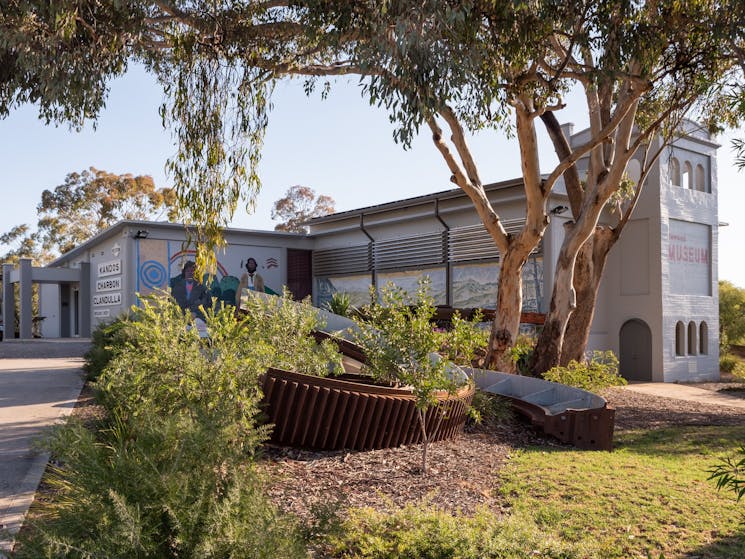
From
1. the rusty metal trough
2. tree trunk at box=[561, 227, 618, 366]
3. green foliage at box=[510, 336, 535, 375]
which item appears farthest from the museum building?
the rusty metal trough

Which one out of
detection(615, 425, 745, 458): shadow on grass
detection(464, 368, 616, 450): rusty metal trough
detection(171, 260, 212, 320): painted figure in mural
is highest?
detection(171, 260, 212, 320): painted figure in mural

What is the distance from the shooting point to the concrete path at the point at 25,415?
4883 millimetres

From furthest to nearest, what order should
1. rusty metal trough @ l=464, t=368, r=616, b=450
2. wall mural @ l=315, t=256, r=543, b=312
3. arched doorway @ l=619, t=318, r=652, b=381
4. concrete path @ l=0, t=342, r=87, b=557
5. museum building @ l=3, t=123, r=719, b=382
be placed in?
1. arched doorway @ l=619, t=318, r=652, b=381
2. museum building @ l=3, t=123, r=719, b=382
3. wall mural @ l=315, t=256, r=543, b=312
4. rusty metal trough @ l=464, t=368, r=616, b=450
5. concrete path @ l=0, t=342, r=87, b=557

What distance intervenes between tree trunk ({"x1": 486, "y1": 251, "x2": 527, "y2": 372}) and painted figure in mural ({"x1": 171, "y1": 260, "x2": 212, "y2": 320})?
12.4 meters

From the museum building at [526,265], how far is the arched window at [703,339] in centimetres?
6

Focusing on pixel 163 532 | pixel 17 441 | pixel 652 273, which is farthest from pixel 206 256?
pixel 652 273

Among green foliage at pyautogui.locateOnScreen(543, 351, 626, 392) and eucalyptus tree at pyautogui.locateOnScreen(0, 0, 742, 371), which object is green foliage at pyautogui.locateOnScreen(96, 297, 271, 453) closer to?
eucalyptus tree at pyautogui.locateOnScreen(0, 0, 742, 371)

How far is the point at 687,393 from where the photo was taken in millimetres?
A: 15969

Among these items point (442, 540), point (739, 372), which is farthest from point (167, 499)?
point (739, 372)

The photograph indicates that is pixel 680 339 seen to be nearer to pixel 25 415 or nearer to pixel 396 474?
pixel 396 474

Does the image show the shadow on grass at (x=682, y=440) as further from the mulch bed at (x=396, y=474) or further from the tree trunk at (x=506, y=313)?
the tree trunk at (x=506, y=313)

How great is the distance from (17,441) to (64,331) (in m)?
29.4

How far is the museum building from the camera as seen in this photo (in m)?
18.5

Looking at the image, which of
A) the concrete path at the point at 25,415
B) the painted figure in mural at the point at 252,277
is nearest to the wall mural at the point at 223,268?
the painted figure in mural at the point at 252,277
